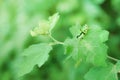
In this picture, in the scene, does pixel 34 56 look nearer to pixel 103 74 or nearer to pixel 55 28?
pixel 103 74

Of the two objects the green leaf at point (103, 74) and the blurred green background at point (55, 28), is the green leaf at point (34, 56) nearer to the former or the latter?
the green leaf at point (103, 74)

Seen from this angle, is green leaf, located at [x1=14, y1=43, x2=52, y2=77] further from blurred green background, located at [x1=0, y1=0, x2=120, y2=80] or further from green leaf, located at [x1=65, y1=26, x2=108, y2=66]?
blurred green background, located at [x1=0, y1=0, x2=120, y2=80]

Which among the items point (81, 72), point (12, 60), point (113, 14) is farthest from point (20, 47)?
point (113, 14)

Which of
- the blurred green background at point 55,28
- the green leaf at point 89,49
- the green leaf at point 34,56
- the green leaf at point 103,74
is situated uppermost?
the blurred green background at point 55,28

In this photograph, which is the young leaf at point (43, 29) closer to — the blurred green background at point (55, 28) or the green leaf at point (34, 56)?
the green leaf at point (34, 56)

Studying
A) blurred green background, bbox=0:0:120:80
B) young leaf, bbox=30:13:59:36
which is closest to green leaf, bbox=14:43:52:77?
young leaf, bbox=30:13:59:36

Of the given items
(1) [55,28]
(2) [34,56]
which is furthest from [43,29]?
(1) [55,28]

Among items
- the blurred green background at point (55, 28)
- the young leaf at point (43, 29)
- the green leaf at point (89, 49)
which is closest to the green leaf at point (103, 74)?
the green leaf at point (89, 49)

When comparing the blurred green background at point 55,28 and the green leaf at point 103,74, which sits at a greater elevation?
the blurred green background at point 55,28

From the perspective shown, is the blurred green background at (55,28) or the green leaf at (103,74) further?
the blurred green background at (55,28)
